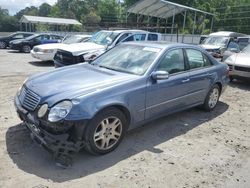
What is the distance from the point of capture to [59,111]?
367 centimetres

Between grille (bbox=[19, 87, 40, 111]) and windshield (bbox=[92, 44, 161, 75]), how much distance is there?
4.99 feet

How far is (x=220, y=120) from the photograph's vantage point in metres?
6.09

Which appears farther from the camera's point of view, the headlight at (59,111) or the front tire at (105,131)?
the front tire at (105,131)

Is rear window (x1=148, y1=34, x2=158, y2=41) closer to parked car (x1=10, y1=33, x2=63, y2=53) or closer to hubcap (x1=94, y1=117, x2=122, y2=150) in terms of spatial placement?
hubcap (x1=94, y1=117, x2=122, y2=150)

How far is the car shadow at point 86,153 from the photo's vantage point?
370cm

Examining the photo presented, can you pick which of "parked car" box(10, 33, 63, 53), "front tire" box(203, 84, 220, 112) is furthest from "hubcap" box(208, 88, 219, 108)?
"parked car" box(10, 33, 63, 53)

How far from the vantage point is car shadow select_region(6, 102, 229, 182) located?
12.1ft

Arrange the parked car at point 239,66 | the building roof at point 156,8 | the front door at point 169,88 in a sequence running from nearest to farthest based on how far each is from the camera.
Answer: the front door at point 169,88, the parked car at point 239,66, the building roof at point 156,8

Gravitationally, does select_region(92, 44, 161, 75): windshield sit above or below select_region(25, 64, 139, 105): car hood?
above

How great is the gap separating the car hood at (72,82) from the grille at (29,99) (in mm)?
66

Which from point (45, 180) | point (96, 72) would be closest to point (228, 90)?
point (96, 72)

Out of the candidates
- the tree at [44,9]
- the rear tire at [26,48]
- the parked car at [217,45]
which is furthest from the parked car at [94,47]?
the tree at [44,9]

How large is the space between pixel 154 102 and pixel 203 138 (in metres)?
1.18

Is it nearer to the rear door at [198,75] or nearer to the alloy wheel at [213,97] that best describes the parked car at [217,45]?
the alloy wheel at [213,97]
